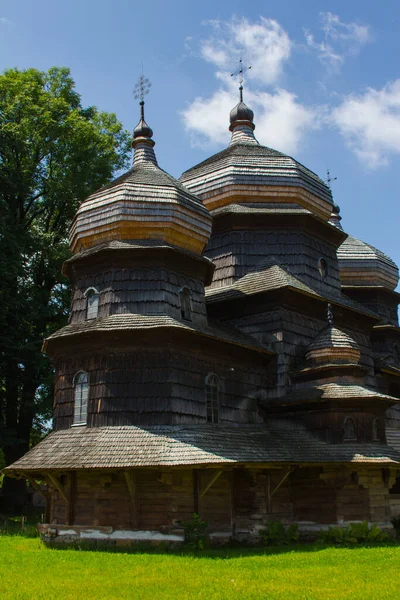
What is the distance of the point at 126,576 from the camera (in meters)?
10.9

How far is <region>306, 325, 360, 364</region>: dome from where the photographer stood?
18.2 m

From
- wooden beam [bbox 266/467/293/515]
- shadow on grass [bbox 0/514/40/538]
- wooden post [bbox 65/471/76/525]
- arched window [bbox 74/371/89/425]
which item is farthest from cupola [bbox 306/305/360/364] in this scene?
shadow on grass [bbox 0/514/40/538]

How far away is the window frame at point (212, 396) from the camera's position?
55.0 ft

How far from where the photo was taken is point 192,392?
16.3m

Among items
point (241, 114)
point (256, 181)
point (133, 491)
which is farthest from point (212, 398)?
point (241, 114)

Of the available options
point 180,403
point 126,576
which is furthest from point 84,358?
point 126,576

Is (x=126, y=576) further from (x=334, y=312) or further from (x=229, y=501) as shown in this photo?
(x=334, y=312)

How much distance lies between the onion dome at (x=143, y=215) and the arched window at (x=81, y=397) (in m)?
3.95

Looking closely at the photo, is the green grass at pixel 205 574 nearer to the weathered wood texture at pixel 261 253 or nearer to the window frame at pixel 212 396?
the window frame at pixel 212 396

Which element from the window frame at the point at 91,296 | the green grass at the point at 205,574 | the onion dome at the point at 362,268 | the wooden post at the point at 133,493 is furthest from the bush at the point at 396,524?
the onion dome at the point at 362,268

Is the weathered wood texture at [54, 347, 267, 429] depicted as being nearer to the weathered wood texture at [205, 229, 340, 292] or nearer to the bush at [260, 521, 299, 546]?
the bush at [260, 521, 299, 546]

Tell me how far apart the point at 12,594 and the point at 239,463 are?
5.80 m

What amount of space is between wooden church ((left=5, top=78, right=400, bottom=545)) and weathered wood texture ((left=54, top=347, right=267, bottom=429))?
0.03m

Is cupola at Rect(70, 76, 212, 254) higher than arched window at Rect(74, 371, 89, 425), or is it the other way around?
cupola at Rect(70, 76, 212, 254)
